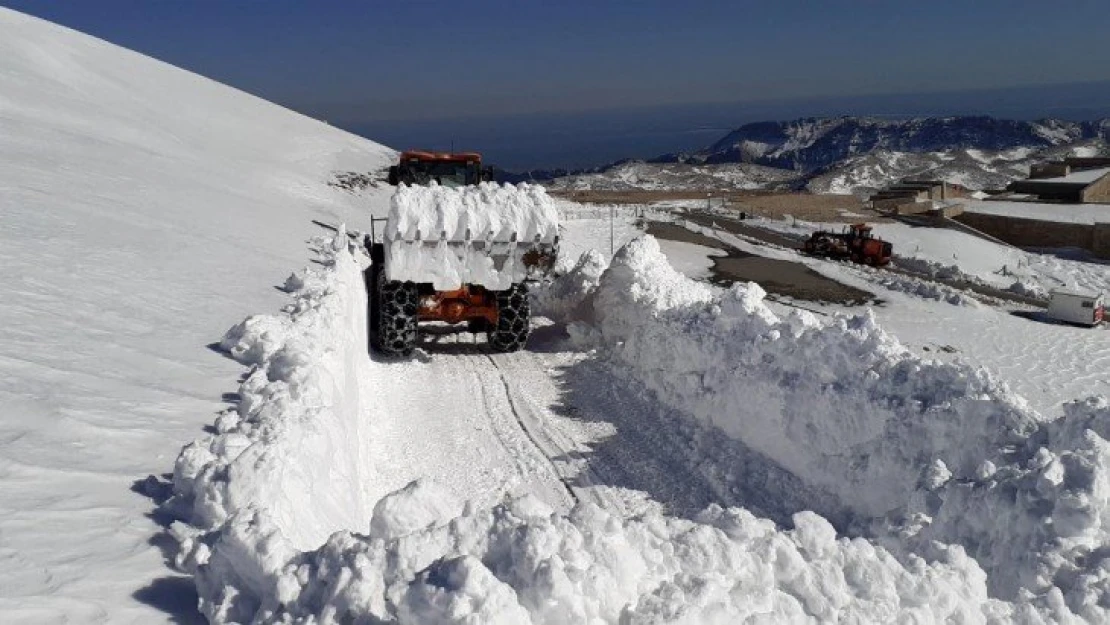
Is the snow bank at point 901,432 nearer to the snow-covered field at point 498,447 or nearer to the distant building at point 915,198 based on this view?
the snow-covered field at point 498,447

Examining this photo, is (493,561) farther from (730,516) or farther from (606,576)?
(730,516)

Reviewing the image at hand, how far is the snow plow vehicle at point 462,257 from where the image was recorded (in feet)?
37.7

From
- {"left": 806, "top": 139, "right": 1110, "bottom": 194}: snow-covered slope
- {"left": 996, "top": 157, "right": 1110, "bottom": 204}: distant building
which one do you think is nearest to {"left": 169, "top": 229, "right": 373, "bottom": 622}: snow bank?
{"left": 996, "top": 157, "right": 1110, "bottom": 204}: distant building

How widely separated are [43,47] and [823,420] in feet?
102

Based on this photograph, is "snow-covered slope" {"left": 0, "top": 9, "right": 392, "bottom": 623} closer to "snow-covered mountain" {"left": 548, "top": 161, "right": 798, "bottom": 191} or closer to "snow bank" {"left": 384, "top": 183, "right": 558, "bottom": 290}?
"snow bank" {"left": 384, "top": 183, "right": 558, "bottom": 290}

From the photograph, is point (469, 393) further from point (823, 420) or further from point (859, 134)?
point (859, 134)

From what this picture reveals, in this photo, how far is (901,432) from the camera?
7336 mm

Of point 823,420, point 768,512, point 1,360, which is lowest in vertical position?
point 768,512

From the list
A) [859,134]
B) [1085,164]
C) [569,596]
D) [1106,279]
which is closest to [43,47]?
[569,596]

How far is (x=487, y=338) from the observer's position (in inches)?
513

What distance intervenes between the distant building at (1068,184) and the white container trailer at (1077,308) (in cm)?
2611

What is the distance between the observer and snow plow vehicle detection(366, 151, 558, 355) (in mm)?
11484

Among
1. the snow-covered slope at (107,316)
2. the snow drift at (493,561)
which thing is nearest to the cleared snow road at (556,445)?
the snow-covered slope at (107,316)

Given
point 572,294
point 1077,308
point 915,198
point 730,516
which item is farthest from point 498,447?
point 915,198
